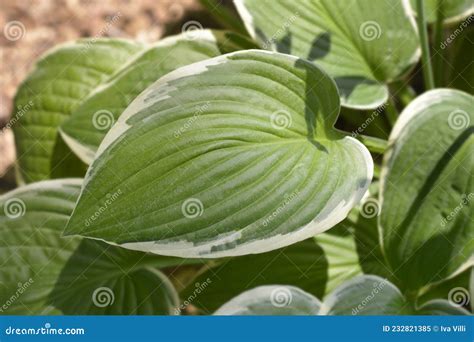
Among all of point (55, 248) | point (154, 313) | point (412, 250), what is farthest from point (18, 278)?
point (412, 250)

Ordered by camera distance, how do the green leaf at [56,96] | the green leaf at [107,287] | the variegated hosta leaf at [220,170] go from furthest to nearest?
the green leaf at [56,96] < the green leaf at [107,287] < the variegated hosta leaf at [220,170]

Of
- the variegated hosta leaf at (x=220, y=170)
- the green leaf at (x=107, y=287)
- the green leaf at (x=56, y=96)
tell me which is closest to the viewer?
the variegated hosta leaf at (x=220, y=170)

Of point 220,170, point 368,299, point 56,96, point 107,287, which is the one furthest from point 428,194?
point 56,96

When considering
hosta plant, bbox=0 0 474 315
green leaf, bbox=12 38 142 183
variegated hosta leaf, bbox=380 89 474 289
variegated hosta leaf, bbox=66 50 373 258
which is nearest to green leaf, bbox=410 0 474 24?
hosta plant, bbox=0 0 474 315

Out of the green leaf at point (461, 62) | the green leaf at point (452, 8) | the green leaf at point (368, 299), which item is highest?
the green leaf at point (452, 8)

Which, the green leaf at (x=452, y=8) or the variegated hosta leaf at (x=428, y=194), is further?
the green leaf at (x=452, y=8)

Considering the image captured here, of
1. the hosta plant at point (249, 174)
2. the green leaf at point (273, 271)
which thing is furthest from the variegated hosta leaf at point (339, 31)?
the green leaf at point (273, 271)

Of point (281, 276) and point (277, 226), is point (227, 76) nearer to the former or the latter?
point (277, 226)

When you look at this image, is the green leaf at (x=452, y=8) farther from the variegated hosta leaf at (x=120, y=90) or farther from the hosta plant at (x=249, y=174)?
the variegated hosta leaf at (x=120, y=90)
